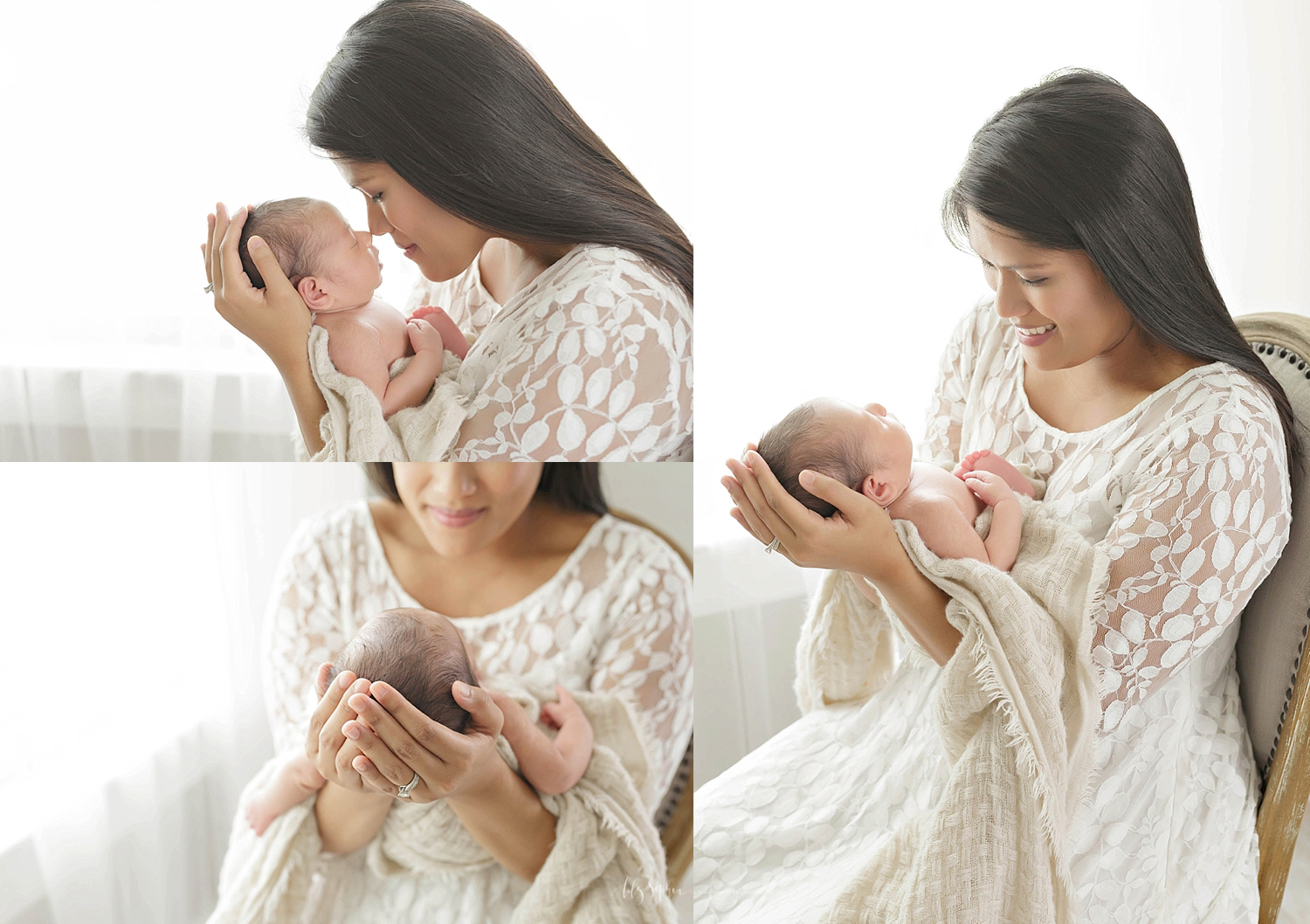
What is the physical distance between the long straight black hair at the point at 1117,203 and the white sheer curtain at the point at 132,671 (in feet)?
2.90

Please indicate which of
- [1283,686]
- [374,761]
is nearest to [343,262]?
[374,761]

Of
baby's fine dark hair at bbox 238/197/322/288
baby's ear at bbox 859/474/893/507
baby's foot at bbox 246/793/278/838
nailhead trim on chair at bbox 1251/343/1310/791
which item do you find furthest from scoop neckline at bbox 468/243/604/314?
nailhead trim on chair at bbox 1251/343/1310/791

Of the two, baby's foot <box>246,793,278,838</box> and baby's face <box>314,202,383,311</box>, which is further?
baby's foot <box>246,793,278,838</box>

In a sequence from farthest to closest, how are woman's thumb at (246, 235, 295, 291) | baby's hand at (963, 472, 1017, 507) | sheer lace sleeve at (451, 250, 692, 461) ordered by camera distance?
baby's hand at (963, 472, 1017, 507) < sheer lace sleeve at (451, 250, 692, 461) < woman's thumb at (246, 235, 295, 291)

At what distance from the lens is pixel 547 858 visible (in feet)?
3.56

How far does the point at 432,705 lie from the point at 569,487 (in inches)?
11.1

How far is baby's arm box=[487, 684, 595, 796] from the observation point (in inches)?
41.6

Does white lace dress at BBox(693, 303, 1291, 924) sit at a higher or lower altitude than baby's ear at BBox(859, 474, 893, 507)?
lower

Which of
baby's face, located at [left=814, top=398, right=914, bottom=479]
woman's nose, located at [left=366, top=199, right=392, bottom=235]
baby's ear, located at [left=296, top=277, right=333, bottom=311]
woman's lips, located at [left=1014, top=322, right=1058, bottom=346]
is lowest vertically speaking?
baby's face, located at [left=814, top=398, right=914, bottom=479]

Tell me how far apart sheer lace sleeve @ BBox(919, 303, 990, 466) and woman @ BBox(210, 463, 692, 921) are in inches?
23.4

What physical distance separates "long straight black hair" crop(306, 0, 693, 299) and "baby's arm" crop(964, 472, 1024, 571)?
0.54m

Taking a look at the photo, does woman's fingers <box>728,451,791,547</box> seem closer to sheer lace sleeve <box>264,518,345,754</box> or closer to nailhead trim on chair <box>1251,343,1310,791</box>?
sheer lace sleeve <box>264,518,345,754</box>

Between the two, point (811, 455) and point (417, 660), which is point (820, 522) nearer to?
point (811, 455)

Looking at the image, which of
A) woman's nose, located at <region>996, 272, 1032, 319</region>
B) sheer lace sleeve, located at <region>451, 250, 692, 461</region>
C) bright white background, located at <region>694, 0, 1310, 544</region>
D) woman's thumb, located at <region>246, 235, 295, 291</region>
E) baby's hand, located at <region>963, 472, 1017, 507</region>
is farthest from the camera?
bright white background, located at <region>694, 0, 1310, 544</region>
